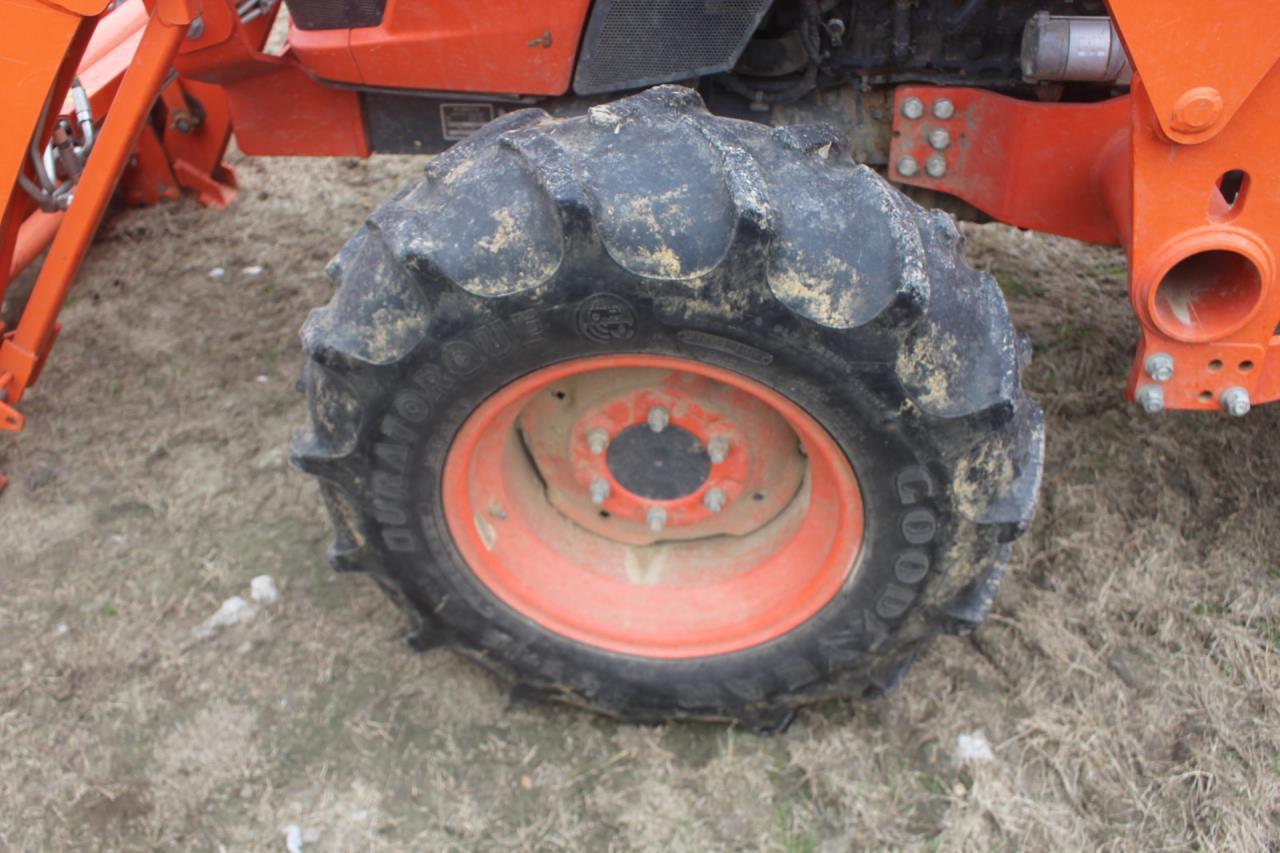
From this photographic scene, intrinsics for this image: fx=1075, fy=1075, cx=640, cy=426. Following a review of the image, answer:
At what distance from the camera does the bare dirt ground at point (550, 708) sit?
6.75ft

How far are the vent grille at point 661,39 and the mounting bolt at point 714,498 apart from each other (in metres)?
0.80

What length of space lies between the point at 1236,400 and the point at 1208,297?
18 centimetres

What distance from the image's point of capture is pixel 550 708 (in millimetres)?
2262

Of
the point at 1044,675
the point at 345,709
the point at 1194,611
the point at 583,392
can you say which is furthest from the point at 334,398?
the point at 1194,611

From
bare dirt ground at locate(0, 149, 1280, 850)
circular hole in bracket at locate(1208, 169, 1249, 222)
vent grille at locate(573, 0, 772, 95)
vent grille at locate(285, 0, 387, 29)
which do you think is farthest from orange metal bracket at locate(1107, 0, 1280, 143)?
vent grille at locate(285, 0, 387, 29)

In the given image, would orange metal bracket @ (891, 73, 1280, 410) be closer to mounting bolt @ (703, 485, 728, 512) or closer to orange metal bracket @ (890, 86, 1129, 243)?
orange metal bracket @ (890, 86, 1129, 243)

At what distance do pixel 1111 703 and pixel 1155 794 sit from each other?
0.71ft

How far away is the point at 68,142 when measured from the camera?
2.28m

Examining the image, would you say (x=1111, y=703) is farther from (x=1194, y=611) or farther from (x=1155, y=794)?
(x=1194, y=611)

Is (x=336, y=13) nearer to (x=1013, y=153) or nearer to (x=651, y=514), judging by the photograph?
(x=651, y=514)

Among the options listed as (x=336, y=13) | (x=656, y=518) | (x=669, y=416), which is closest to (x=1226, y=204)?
(x=669, y=416)

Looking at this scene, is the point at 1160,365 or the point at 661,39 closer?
the point at 1160,365

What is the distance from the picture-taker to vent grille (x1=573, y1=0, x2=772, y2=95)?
202cm

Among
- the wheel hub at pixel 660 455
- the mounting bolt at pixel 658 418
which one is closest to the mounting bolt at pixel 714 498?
the wheel hub at pixel 660 455
